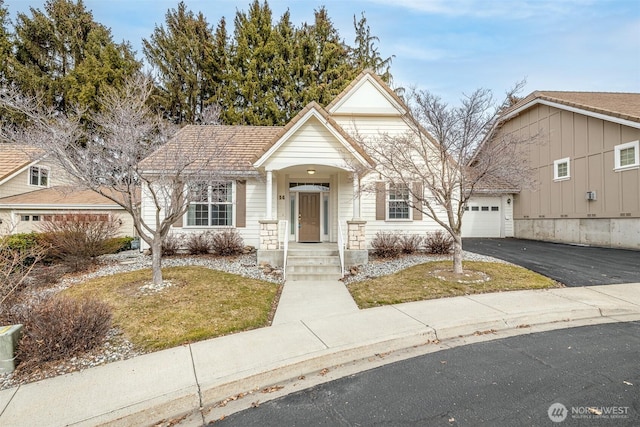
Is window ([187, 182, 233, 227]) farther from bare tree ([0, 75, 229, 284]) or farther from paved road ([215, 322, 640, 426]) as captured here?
paved road ([215, 322, 640, 426])

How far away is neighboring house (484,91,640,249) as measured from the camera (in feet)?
40.9

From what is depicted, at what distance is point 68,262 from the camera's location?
9336 millimetres

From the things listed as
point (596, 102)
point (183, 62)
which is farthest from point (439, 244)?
point (183, 62)

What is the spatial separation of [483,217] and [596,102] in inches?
289

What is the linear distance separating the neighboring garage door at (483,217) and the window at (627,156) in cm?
580

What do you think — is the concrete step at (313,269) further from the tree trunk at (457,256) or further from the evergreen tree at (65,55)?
the evergreen tree at (65,55)

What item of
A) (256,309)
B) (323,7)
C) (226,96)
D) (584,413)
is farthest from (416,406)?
(323,7)

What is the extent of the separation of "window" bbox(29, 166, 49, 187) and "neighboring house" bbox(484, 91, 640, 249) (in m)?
24.3

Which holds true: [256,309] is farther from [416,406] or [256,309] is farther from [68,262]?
[68,262]

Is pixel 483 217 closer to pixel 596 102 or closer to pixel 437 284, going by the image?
pixel 596 102

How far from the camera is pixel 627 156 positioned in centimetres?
1255

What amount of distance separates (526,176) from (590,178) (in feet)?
29.0

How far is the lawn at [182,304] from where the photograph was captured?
5.07 meters

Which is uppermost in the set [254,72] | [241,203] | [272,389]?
[254,72]
